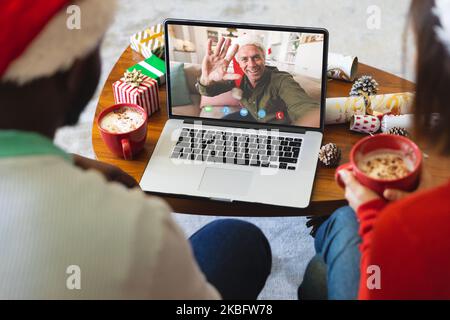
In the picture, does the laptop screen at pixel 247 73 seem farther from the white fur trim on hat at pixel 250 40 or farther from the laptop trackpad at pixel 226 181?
the laptop trackpad at pixel 226 181

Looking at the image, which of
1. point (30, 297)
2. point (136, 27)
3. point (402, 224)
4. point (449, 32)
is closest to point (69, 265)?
point (30, 297)

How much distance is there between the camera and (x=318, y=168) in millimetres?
1527

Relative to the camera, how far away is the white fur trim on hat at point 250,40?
1.55 m

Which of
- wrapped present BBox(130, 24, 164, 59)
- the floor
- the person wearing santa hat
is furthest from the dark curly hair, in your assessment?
the floor

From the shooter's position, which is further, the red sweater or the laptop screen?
the laptop screen

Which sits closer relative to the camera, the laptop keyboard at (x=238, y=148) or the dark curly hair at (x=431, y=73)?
the dark curly hair at (x=431, y=73)

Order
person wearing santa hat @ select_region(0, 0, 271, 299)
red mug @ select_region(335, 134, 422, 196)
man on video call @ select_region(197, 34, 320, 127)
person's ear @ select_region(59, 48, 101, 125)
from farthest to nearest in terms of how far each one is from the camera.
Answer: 1. man on video call @ select_region(197, 34, 320, 127)
2. red mug @ select_region(335, 134, 422, 196)
3. person's ear @ select_region(59, 48, 101, 125)
4. person wearing santa hat @ select_region(0, 0, 271, 299)

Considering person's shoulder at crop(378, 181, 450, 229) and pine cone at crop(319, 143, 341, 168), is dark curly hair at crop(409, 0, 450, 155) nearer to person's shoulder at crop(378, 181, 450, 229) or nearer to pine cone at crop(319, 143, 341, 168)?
person's shoulder at crop(378, 181, 450, 229)

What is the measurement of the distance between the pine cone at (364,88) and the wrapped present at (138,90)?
1.63 feet

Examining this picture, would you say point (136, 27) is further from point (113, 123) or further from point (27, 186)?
point (27, 186)

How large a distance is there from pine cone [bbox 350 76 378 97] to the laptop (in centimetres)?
15

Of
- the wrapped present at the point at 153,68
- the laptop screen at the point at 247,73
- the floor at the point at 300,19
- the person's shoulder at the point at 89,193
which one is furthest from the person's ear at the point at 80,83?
the floor at the point at 300,19

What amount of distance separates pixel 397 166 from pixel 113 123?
70 centimetres

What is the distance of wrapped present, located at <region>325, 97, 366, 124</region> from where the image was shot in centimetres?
162
